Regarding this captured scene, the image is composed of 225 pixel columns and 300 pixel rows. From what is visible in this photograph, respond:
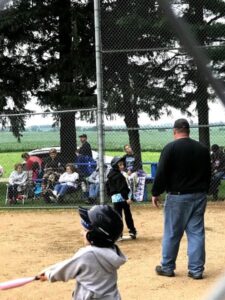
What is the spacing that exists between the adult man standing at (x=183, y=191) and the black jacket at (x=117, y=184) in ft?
7.19

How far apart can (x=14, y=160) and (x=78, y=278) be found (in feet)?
47.2

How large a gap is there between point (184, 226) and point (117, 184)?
232cm

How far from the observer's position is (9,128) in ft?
48.1

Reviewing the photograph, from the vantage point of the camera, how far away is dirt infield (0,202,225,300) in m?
5.35

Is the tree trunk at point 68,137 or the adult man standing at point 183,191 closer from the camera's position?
the adult man standing at point 183,191

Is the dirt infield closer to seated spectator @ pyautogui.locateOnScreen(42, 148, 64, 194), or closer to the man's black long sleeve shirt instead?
the man's black long sleeve shirt

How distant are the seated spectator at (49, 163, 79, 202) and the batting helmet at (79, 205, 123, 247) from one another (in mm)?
9690

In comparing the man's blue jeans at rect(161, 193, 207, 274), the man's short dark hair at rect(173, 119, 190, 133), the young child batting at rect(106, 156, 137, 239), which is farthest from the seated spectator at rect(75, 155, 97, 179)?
the man's short dark hair at rect(173, 119, 190, 133)

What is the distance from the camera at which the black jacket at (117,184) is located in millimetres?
8141

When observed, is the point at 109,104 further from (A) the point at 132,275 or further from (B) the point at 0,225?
(A) the point at 132,275

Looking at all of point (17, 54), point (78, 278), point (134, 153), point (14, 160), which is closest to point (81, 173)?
point (134, 153)

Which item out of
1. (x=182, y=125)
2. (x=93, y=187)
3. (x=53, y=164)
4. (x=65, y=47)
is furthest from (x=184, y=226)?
(x=65, y=47)

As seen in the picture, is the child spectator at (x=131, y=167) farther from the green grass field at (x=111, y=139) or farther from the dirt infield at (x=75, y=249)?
the dirt infield at (x=75, y=249)

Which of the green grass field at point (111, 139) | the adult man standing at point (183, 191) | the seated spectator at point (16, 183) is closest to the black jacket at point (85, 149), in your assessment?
the green grass field at point (111, 139)
